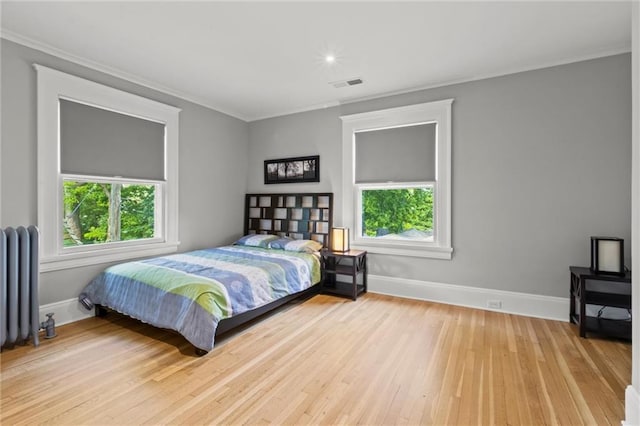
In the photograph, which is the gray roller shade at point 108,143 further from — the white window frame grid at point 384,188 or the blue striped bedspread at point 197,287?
the white window frame grid at point 384,188

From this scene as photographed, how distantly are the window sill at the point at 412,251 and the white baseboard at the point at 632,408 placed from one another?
6.87ft

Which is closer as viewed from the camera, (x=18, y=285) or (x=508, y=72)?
(x=18, y=285)

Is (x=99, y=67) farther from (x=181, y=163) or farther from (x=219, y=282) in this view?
(x=219, y=282)

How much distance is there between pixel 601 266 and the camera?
275 cm

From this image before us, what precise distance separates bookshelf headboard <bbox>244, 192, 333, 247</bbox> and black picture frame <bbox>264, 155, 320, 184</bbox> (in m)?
0.23

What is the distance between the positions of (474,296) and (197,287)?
2941 mm

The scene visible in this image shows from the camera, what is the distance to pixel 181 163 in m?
4.10

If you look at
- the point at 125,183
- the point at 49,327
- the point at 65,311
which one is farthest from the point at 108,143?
the point at 49,327

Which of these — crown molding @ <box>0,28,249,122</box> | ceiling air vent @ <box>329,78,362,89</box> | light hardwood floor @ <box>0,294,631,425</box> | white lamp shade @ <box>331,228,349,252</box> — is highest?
ceiling air vent @ <box>329,78,362,89</box>

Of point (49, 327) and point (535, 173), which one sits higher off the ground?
point (535, 173)

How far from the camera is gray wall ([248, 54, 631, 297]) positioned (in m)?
2.95

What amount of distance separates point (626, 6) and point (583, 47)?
64 centimetres

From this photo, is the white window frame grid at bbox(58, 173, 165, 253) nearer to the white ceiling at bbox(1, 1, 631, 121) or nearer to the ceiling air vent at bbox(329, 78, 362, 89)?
the white ceiling at bbox(1, 1, 631, 121)

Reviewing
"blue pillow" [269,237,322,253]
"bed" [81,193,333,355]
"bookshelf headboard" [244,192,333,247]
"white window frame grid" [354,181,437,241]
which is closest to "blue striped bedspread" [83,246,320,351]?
"bed" [81,193,333,355]
